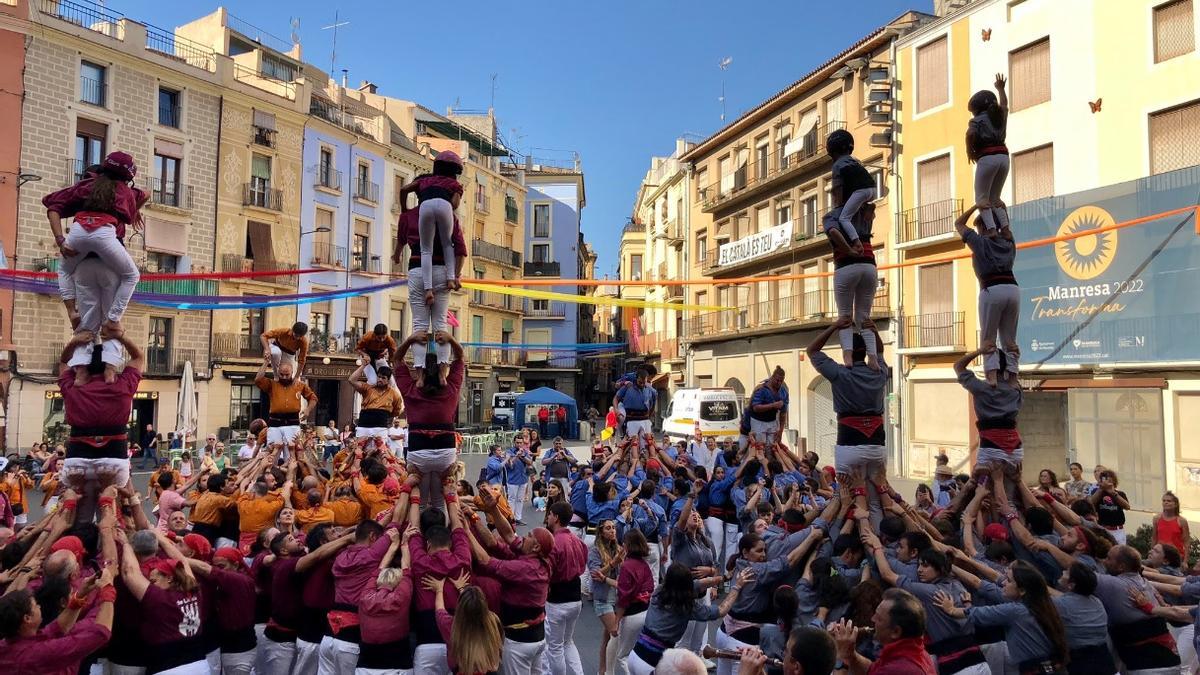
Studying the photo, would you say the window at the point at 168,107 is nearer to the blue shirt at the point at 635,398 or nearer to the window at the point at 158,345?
the window at the point at 158,345

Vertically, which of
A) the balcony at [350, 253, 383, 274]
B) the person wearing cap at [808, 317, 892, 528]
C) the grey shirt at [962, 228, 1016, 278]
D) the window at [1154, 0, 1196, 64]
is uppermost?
the window at [1154, 0, 1196, 64]

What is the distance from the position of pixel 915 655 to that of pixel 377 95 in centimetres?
4519

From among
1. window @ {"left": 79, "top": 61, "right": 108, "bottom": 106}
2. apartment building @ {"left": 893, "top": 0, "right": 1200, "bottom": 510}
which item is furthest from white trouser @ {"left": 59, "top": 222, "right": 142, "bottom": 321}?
window @ {"left": 79, "top": 61, "right": 108, "bottom": 106}

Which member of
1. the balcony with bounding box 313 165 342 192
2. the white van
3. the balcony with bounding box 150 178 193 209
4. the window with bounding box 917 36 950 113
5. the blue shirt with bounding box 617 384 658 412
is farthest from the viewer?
the balcony with bounding box 313 165 342 192

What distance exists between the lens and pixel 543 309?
179 feet

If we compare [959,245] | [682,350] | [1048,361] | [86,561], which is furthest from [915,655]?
[682,350]

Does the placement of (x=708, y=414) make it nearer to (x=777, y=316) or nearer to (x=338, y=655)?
(x=777, y=316)

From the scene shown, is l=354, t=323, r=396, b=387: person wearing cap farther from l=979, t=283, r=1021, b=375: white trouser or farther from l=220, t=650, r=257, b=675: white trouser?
l=979, t=283, r=1021, b=375: white trouser

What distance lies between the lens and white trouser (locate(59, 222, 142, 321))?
675cm

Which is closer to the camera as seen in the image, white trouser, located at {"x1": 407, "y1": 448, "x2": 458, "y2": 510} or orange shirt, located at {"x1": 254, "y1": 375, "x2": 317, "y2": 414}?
white trouser, located at {"x1": 407, "y1": 448, "x2": 458, "y2": 510}

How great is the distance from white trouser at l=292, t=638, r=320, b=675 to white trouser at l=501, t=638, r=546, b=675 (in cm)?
147

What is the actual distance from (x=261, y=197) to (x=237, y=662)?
30.6m

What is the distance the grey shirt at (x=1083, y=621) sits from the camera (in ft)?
18.6

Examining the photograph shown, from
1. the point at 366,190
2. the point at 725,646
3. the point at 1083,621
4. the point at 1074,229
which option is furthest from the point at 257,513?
the point at 366,190
